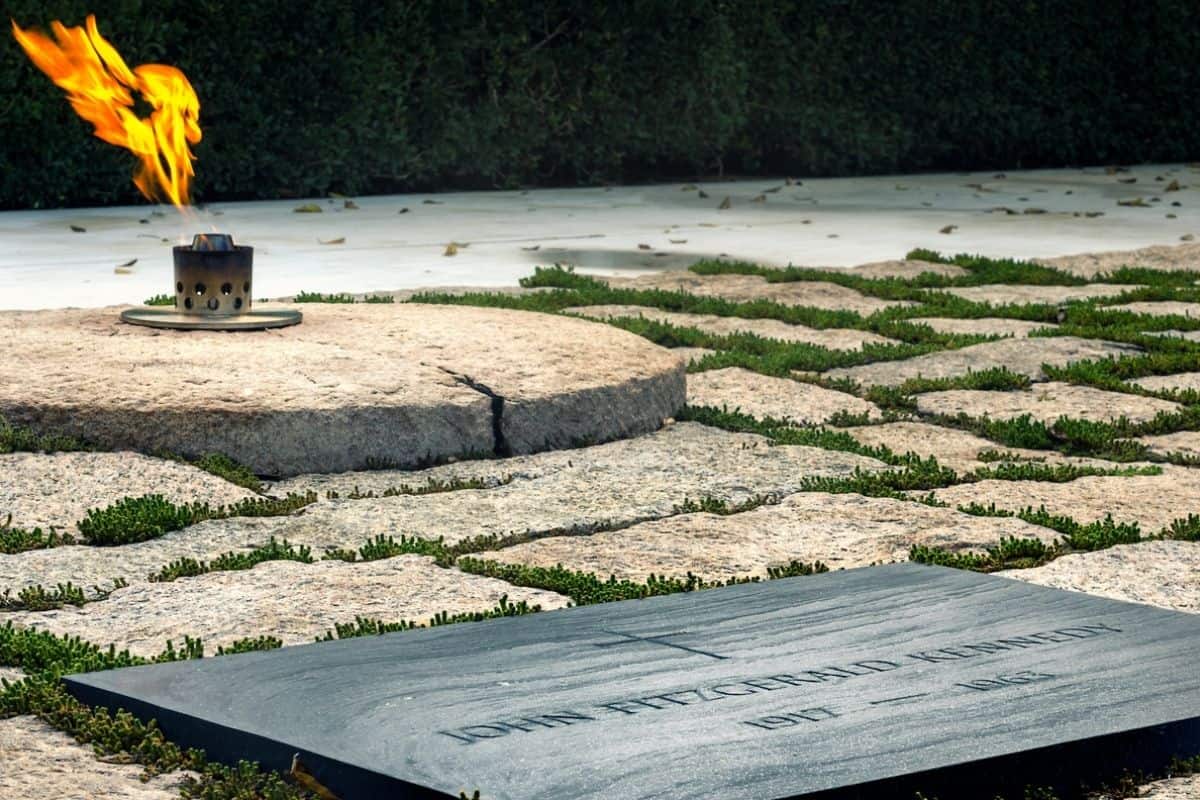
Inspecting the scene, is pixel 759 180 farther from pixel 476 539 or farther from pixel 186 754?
pixel 186 754

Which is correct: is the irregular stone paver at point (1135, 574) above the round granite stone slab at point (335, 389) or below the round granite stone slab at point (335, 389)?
below

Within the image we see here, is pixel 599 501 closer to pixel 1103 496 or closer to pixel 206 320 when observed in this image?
pixel 1103 496

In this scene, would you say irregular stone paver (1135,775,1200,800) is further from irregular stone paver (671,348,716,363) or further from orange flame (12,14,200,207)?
irregular stone paver (671,348,716,363)

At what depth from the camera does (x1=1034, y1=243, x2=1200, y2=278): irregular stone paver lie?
7613 millimetres

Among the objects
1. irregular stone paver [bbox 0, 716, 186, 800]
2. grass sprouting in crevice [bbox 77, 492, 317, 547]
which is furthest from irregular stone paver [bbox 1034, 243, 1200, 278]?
irregular stone paver [bbox 0, 716, 186, 800]

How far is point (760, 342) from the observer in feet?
18.1

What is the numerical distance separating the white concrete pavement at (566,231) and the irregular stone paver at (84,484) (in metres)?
2.54

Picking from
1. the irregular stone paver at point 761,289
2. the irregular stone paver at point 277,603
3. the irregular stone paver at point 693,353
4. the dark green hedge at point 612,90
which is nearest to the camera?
the irregular stone paver at point 277,603

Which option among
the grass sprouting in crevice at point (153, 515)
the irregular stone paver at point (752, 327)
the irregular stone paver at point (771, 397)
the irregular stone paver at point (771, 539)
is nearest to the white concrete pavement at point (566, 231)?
the irregular stone paver at point (752, 327)

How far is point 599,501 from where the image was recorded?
3607mm

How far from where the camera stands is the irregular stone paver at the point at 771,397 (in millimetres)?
4594

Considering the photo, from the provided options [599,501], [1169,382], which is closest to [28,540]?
[599,501]

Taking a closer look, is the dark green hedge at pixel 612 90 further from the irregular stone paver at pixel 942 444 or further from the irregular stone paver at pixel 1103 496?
the irregular stone paver at pixel 1103 496

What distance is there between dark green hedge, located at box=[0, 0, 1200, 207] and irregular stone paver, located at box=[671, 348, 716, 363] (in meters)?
4.97
